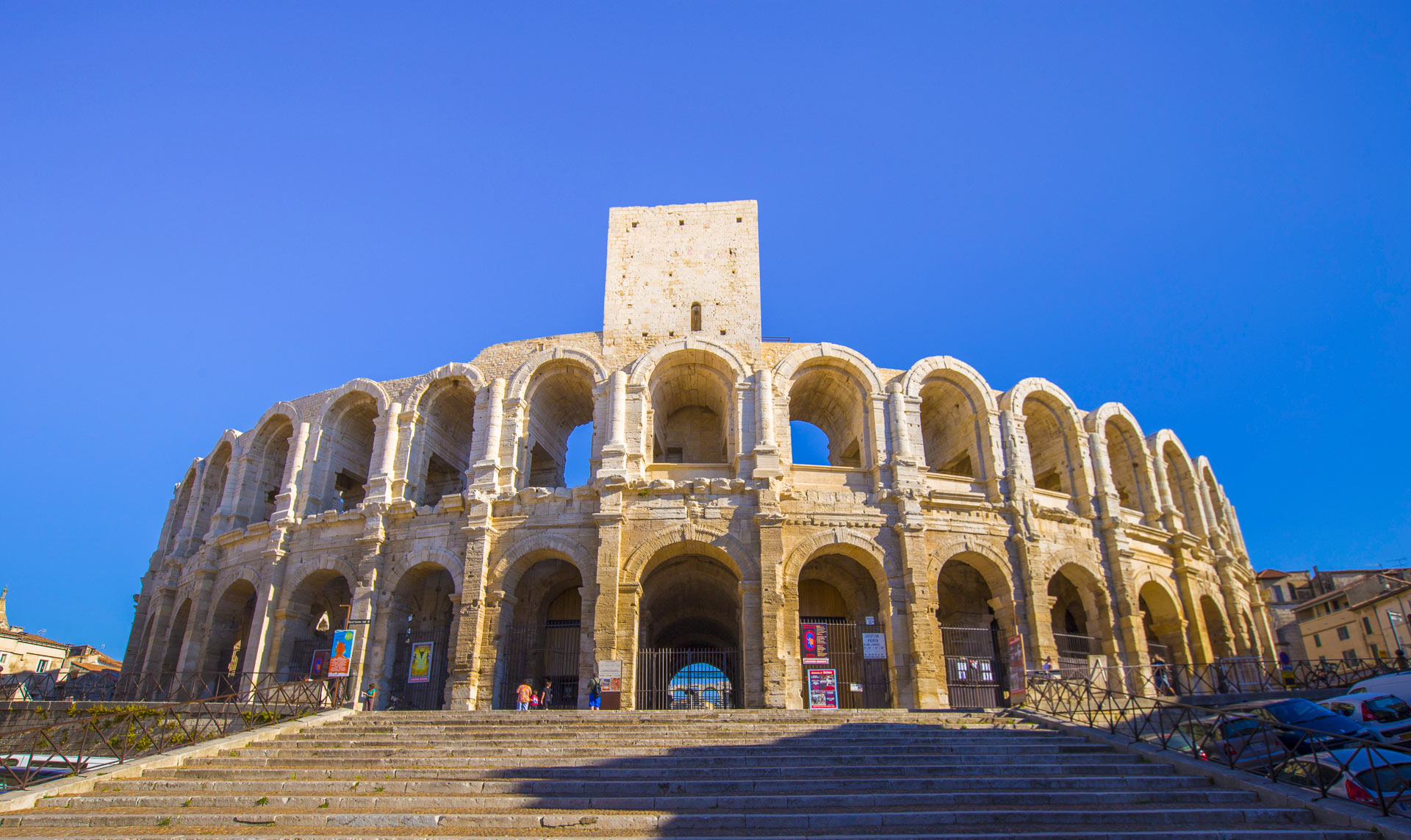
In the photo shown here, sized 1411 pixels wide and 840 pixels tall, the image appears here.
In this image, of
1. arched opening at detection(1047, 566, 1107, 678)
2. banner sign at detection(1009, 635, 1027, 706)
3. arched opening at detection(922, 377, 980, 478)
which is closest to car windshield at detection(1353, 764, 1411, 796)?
banner sign at detection(1009, 635, 1027, 706)

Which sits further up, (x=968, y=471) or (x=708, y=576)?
(x=968, y=471)

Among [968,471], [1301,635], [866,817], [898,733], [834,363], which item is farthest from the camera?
[1301,635]

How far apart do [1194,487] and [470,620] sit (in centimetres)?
2290

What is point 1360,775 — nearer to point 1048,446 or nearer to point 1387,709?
point 1387,709

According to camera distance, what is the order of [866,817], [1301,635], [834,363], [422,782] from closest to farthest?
[866,817] < [422,782] < [834,363] < [1301,635]

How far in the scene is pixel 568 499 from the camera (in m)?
20.2

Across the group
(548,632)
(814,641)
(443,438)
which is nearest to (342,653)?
(548,632)

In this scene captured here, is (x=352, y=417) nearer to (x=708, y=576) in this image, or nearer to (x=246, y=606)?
(x=246, y=606)

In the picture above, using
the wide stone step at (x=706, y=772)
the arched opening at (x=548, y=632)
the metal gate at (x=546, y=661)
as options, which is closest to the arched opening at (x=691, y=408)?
the arched opening at (x=548, y=632)

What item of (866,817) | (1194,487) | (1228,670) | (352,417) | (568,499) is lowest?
Answer: (866,817)

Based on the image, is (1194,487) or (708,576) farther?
(1194,487)

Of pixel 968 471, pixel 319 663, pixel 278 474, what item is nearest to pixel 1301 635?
pixel 968 471

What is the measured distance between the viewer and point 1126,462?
2495 cm

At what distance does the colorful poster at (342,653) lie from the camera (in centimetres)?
1873
